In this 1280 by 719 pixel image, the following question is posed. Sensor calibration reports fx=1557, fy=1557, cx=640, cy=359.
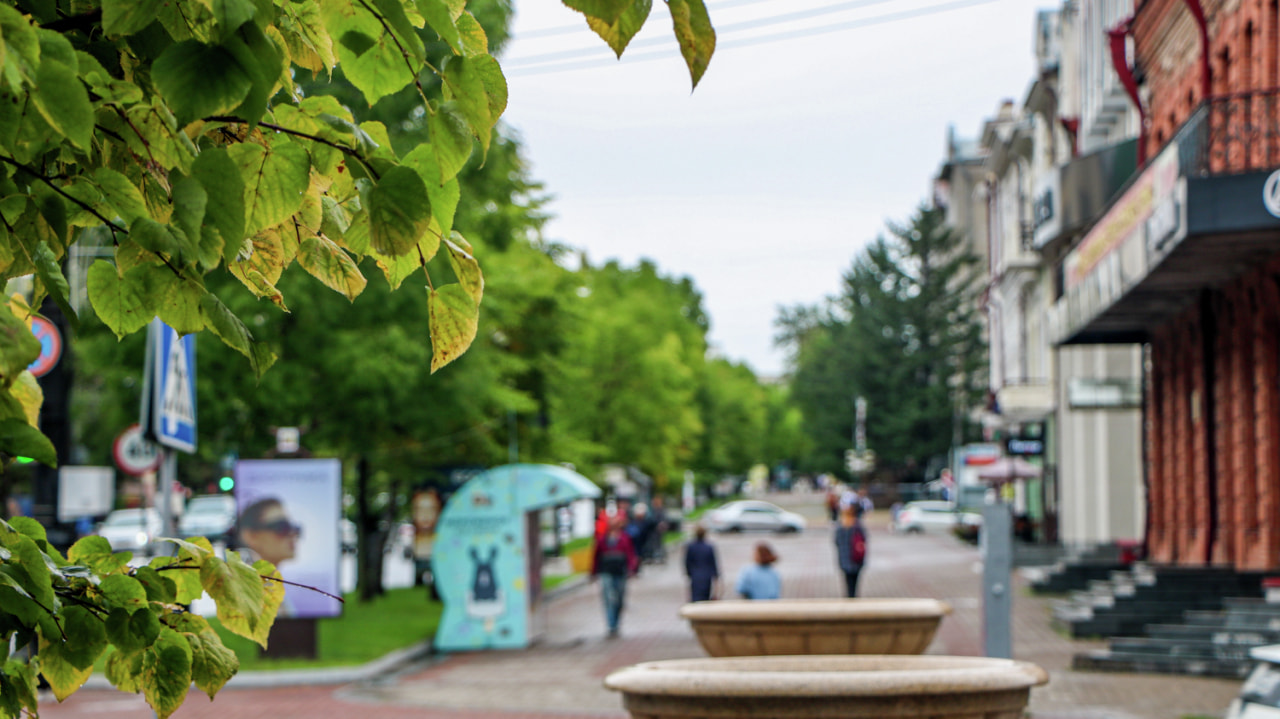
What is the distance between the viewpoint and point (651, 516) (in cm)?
4766

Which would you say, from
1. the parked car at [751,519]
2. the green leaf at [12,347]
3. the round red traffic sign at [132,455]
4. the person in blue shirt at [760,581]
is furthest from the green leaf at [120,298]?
the parked car at [751,519]

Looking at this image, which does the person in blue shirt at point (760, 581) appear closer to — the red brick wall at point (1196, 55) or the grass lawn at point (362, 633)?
the grass lawn at point (362, 633)

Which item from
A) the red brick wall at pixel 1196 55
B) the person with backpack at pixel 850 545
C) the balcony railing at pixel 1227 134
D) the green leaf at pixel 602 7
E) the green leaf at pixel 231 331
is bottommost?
the person with backpack at pixel 850 545

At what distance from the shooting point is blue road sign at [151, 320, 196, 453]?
801cm

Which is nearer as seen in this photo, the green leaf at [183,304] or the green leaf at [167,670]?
the green leaf at [183,304]

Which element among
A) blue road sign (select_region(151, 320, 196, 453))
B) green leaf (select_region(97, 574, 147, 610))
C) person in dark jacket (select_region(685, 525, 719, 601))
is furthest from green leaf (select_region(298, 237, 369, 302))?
person in dark jacket (select_region(685, 525, 719, 601))

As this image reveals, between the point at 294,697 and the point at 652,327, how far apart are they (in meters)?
51.8

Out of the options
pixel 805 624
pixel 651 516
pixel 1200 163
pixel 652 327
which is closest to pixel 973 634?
pixel 1200 163

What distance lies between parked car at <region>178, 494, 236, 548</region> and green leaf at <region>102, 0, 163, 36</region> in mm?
38236

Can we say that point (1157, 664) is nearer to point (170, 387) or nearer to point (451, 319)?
point (170, 387)

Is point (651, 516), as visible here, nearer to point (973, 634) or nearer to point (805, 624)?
point (973, 634)

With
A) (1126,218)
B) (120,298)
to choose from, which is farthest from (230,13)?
(1126,218)

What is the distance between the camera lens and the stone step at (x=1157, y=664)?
1709 cm

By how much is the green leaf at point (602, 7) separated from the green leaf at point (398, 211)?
0.37 meters
